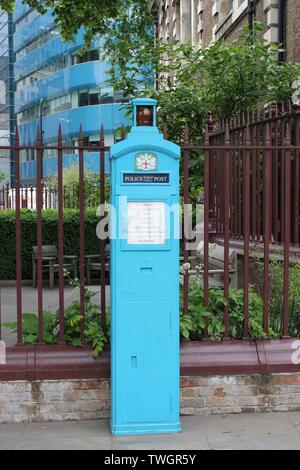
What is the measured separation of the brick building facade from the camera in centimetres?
1340

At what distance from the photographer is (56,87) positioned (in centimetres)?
6575

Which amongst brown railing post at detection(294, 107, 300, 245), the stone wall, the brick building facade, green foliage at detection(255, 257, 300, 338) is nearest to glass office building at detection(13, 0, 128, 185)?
the brick building facade

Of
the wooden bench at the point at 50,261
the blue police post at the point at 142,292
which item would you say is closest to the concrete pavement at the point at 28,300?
the wooden bench at the point at 50,261

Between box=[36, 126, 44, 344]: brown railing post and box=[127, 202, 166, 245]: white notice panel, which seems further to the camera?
box=[36, 126, 44, 344]: brown railing post

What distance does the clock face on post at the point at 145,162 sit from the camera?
4457mm

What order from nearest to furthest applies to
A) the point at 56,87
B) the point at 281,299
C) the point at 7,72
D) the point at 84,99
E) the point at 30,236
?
the point at 281,299, the point at 30,236, the point at 84,99, the point at 56,87, the point at 7,72

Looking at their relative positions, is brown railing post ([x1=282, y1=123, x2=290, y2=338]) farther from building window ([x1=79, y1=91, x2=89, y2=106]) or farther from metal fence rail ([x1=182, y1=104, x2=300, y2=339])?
building window ([x1=79, y1=91, x2=89, y2=106])

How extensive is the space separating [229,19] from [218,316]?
49.4 feet

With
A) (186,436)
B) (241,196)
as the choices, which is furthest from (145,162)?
(241,196)

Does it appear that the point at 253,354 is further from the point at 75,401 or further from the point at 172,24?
the point at 172,24

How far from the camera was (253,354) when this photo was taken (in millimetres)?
5020

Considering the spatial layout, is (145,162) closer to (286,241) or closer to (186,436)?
(286,241)

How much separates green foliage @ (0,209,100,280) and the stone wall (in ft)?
31.0
